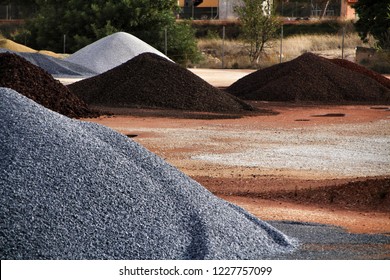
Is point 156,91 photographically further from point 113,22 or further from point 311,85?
point 113,22

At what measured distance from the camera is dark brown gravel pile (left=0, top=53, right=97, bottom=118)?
56.4ft

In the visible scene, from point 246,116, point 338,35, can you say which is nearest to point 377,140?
point 246,116

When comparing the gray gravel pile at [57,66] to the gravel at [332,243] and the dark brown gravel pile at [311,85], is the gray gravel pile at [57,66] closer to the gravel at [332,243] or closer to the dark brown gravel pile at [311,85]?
the dark brown gravel pile at [311,85]

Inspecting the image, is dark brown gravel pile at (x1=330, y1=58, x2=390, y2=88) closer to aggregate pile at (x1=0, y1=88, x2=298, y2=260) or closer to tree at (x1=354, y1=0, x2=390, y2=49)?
tree at (x1=354, y1=0, x2=390, y2=49)

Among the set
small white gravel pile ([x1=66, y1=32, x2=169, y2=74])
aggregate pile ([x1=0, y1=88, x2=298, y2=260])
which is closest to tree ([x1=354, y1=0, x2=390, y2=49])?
small white gravel pile ([x1=66, y1=32, x2=169, y2=74])

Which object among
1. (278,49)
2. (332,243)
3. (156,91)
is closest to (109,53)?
(156,91)

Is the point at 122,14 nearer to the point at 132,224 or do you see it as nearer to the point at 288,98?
the point at 288,98

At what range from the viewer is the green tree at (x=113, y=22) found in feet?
127

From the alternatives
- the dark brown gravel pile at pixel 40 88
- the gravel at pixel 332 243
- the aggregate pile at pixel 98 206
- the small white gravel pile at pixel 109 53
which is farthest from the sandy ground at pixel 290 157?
the small white gravel pile at pixel 109 53

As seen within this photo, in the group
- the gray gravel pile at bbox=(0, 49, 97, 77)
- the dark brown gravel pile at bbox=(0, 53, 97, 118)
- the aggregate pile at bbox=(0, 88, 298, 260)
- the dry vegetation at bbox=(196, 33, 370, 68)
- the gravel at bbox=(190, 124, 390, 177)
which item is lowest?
the dry vegetation at bbox=(196, 33, 370, 68)

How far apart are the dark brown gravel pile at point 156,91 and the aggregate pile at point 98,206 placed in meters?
12.2

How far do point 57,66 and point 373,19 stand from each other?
16.9 meters

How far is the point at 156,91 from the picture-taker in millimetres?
20375

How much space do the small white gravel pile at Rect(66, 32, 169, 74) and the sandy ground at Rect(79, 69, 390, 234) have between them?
10.3 m
